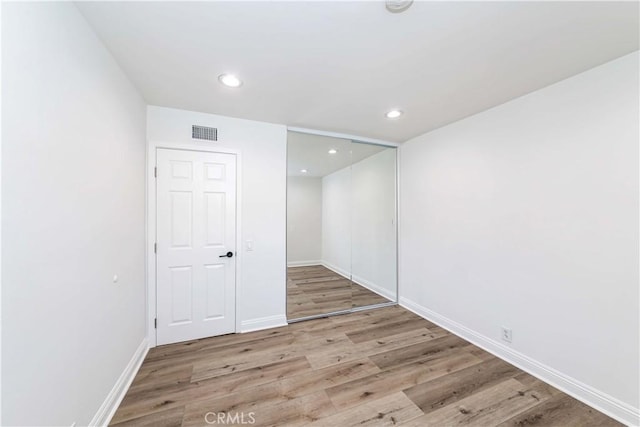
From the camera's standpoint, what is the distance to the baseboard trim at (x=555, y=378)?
1.63 m

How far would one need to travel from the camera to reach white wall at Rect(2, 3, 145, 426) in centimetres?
92

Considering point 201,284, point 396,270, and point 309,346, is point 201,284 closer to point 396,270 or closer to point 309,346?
point 309,346

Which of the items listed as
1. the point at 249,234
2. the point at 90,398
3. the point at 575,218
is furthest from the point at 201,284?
the point at 575,218

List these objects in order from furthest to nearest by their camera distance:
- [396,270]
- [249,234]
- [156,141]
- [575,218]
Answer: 1. [396,270]
2. [249,234]
3. [156,141]
4. [575,218]

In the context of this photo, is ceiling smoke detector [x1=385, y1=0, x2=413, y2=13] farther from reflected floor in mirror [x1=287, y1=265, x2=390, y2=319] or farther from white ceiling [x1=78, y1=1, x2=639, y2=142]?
reflected floor in mirror [x1=287, y1=265, x2=390, y2=319]

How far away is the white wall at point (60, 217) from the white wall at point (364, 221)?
2675mm

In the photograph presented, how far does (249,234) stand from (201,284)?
766 millimetres

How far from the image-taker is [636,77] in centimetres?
159

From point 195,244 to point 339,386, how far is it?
2.04m

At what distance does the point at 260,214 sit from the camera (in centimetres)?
292

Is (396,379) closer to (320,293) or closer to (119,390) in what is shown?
(320,293)

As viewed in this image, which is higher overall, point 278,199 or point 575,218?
point 278,199

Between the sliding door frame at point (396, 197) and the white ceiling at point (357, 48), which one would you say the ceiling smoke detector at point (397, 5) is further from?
the sliding door frame at point (396, 197)

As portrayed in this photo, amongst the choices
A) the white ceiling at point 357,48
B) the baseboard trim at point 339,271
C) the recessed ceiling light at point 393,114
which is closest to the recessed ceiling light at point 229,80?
the white ceiling at point 357,48
